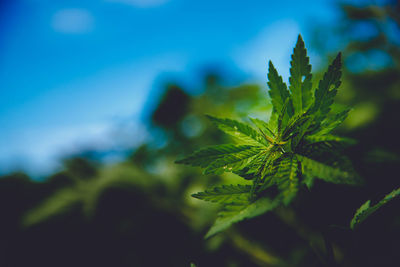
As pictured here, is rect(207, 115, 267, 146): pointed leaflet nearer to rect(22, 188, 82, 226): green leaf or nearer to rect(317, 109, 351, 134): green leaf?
rect(317, 109, 351, 134): green leaf

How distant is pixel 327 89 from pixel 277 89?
12 centimetres

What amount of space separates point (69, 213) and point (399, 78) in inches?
142

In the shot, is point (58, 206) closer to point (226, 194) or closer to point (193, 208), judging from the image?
point (193, 208)

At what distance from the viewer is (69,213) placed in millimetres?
2076

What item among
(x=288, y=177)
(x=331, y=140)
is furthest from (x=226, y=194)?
(x=331, y=140)

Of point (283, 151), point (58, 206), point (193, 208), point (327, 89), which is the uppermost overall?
point (58, 206)

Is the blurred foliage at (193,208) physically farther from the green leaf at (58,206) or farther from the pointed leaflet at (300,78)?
the pointed leaflet at (300,78)

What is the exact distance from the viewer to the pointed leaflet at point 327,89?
51 cm

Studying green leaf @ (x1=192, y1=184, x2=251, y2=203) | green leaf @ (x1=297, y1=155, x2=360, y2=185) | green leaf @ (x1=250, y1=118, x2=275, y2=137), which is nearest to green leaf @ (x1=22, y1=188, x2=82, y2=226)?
green leaf @ (x1=192, y1=184, x2=251, y2=203)

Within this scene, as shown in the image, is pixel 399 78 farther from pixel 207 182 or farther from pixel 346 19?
pixel 207 182

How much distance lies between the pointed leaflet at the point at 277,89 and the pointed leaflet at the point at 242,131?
0.10m

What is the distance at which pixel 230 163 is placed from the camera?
551 mm

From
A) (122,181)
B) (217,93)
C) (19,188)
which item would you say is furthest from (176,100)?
(19,188)

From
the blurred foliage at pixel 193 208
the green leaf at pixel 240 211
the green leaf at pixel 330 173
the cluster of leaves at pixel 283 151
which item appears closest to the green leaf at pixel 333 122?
the cluster of leaves at pixel 283 151
